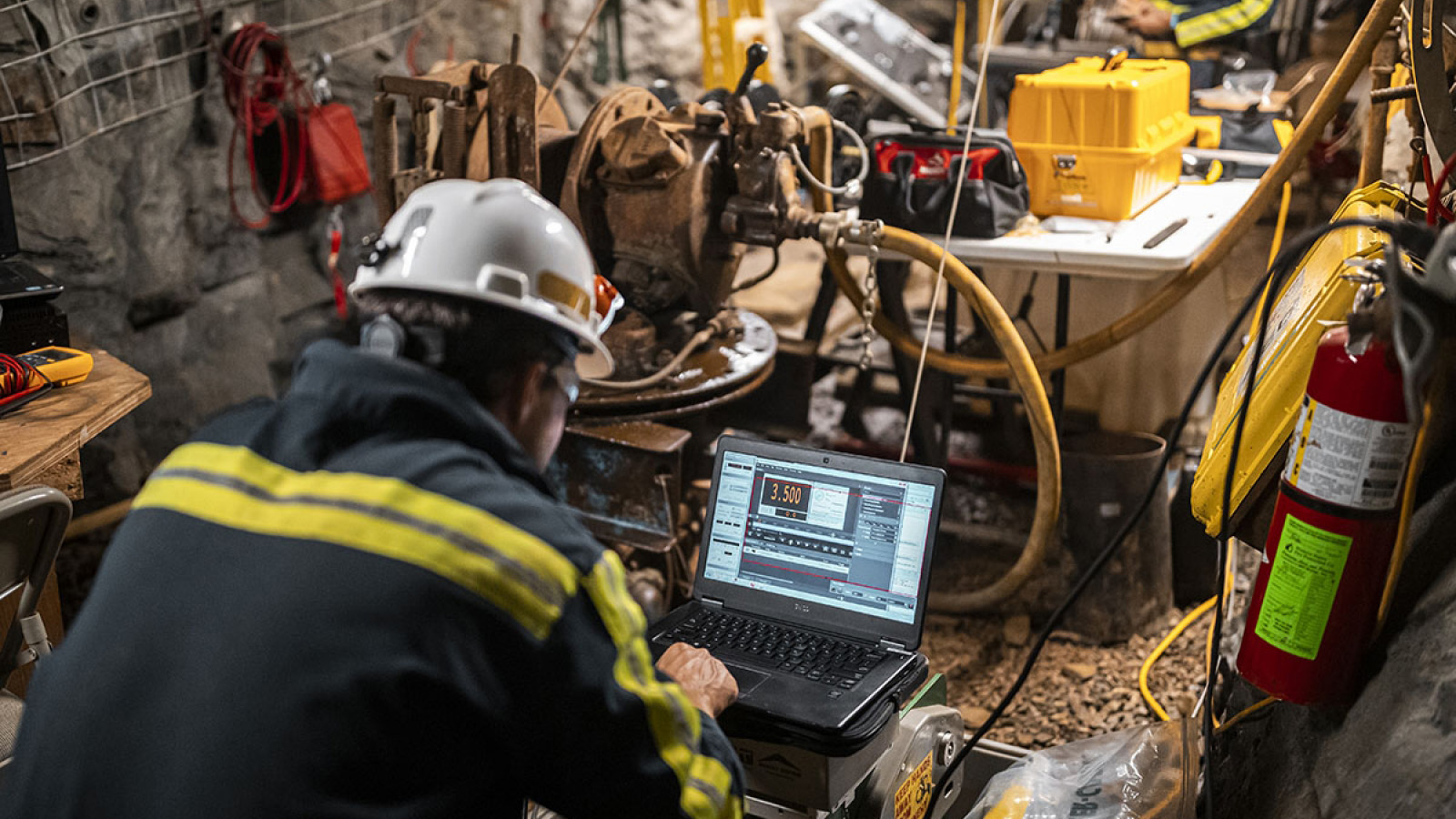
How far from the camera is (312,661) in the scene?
1.13m

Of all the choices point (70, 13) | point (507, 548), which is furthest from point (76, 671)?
point (70, 13)

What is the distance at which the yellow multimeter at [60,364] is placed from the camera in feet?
7.87

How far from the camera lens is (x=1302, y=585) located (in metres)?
1.52

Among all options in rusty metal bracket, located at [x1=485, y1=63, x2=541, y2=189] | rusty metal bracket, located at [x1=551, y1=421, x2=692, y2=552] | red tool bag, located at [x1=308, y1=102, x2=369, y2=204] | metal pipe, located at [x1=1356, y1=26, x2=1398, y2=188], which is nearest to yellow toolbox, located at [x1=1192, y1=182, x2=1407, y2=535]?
metal pipe, located at [x1=1356, y1=26, x2=1398, y2=188]

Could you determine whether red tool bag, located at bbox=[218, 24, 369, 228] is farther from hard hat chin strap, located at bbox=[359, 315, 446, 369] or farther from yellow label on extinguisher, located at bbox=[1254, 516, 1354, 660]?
yellow label on extinguisher, located at bbox=[1254, 516, 1354, 660]

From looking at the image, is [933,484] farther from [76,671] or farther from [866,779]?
[76,671]

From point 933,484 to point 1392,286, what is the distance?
0.78 meters

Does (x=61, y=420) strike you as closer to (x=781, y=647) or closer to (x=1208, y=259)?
(x=781, y=647)

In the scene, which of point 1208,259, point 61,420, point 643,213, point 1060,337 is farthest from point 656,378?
point 1208,259

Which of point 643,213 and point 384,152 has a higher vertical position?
point 384,152

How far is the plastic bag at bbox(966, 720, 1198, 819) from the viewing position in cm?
186

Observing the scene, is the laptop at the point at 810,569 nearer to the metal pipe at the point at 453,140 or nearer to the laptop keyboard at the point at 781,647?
the laptop keyboard at the point at 781,647

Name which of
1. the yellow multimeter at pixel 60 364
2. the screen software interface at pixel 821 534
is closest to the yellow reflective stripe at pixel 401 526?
the screen software interface at pixel 821 534

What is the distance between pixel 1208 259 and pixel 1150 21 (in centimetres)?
240
